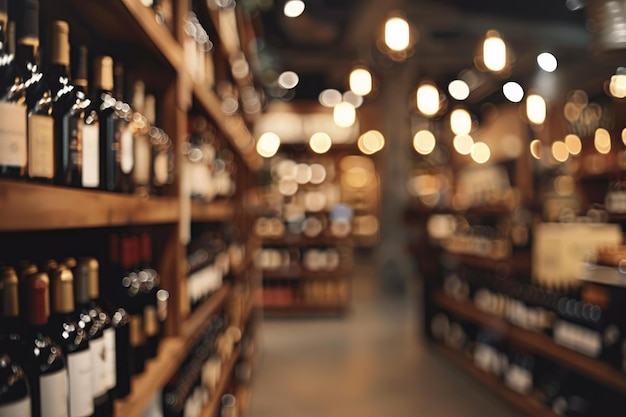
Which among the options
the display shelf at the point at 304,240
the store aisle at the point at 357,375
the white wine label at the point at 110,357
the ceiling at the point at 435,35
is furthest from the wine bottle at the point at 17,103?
the display shelf at the point at 304,240

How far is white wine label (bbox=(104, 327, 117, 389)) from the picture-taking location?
4.25ft

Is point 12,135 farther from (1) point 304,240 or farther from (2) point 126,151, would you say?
(1) point 304,240

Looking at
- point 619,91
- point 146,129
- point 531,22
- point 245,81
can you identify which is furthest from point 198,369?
point 531,22

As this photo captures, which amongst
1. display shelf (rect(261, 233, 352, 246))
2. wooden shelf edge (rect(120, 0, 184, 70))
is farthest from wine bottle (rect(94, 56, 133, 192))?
display shelf (rect(261, 233, 352, 246))

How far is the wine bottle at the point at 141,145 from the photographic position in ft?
5.58

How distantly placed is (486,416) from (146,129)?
333 centimetres

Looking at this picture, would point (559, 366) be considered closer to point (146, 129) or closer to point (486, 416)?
point (486, 416)

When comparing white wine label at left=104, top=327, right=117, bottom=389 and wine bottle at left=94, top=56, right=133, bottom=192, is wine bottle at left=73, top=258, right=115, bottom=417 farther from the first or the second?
wine bottle at left=94, top=56, right=133, bottom=192

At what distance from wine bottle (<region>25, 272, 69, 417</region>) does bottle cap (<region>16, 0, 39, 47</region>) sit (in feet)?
1.37

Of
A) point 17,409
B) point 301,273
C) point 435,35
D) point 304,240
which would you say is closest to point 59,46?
point 17,409

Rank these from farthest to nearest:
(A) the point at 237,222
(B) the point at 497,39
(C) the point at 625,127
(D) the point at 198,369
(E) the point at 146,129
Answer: (A) the point at 237,222 < (B) the point at 497,39 < (C) the point at 625,127 < (D) the point at 198,369 < (E) the point at 146,129

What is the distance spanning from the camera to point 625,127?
10.1 feet

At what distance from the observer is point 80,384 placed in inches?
44.6

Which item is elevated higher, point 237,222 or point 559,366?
point 237,222
